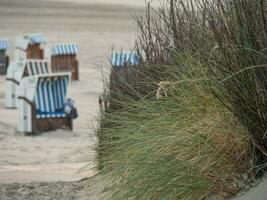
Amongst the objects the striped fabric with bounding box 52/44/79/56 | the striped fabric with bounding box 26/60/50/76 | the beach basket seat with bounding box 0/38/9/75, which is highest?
the striped fabric with bounding box 26/60/50/76

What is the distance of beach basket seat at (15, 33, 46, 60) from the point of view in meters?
25.3

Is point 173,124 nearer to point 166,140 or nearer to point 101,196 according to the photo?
point 166,140

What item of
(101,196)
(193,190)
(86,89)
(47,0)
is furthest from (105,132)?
(47,0)

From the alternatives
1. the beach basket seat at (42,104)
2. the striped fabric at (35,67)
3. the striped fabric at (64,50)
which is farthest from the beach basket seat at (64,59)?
the beach basket seat at (42,104)

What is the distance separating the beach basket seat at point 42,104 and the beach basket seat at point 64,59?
856 centimetres

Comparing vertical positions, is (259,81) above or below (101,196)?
above

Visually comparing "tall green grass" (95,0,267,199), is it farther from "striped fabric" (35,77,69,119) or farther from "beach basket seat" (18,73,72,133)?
"striped fabric" (35,77,69,119)

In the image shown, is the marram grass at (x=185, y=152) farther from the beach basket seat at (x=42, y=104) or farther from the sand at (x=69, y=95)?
the beach basket seat at (x=42, y=104)

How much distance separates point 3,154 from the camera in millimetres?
12188

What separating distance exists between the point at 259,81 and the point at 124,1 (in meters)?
58.6

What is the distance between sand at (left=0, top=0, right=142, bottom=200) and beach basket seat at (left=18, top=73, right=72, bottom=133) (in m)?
0.28

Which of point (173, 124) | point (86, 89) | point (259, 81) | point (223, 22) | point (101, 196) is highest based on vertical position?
point (223, 22)

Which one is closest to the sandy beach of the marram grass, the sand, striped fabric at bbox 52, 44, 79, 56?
the sand

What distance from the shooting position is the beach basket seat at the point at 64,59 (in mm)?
25422
